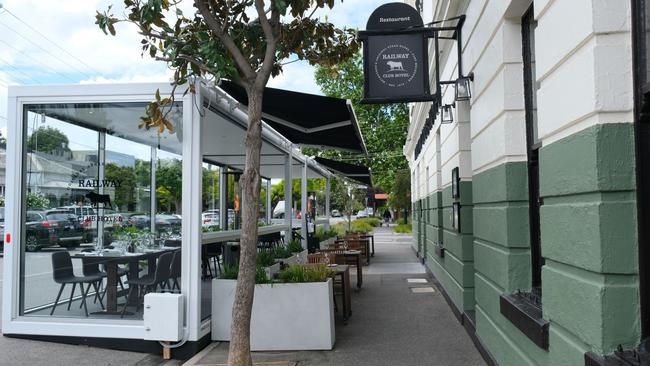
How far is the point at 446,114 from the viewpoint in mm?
8148

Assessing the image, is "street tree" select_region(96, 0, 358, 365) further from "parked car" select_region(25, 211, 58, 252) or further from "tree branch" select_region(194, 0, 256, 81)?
"parked car" select_region(25, 211, 58, 252)

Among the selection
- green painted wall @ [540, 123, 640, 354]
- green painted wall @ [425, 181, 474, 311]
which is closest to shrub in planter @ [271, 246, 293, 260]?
green painted wall @ [425, 181, 474, 311]

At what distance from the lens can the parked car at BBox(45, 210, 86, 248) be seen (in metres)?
6.93

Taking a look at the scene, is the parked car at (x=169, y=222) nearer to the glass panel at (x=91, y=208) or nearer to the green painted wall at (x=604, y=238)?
the glass panel at (x=91, y=208)

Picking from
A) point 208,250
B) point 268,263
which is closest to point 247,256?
point 268,263

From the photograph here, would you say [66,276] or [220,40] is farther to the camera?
[66,276]

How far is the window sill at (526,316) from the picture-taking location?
11.4ft

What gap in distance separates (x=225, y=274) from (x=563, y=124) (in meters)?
4.86

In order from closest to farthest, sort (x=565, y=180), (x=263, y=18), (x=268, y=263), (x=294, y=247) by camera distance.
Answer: (x=565, y=180)
(x=263, y=18)
(x=268, y=263)
(x=294, y=247)

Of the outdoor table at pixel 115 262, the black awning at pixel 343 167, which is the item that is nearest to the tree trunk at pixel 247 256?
the outdoor table at pixel 115 262

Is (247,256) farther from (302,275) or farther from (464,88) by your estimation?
(464,88)

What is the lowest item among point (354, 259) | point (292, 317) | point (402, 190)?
point (292, 317)

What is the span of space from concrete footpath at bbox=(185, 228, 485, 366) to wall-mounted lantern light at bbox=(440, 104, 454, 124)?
282 centimetres

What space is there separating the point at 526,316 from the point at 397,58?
360cm
